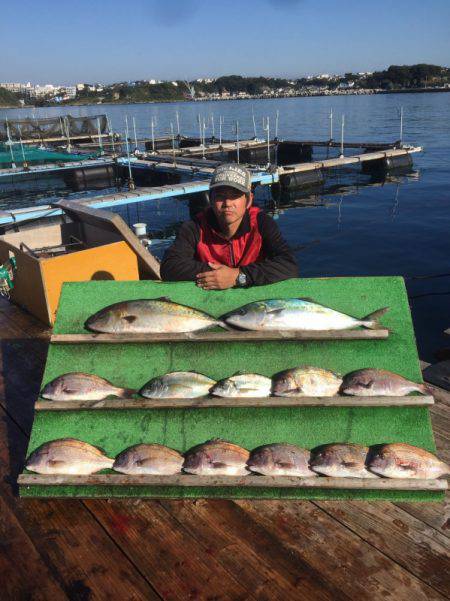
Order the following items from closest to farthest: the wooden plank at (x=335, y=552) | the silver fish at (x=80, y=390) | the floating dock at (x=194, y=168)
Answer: the wooden plank at (x=335, y=552) → the silver fish at (x=80, y=390) → the floating dock at (x=194, y=168)

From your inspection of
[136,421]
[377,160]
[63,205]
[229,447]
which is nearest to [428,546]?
[229,447]

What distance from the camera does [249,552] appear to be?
Result: 9.51 feet

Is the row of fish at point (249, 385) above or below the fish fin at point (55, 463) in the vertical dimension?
above

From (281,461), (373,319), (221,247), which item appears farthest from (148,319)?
(373,319)

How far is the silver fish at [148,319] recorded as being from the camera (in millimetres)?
3930

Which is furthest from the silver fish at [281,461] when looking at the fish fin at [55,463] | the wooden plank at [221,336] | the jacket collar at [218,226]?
the jacket collar at [218,226]

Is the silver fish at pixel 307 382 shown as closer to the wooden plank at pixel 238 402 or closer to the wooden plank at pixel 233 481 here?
the wooden plank at pixel 238 402

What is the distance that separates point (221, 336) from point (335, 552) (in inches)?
70.2

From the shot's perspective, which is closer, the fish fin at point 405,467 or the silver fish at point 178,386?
the fish fin at point 405,467

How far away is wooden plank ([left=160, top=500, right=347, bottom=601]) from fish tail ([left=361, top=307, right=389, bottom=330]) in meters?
1.81

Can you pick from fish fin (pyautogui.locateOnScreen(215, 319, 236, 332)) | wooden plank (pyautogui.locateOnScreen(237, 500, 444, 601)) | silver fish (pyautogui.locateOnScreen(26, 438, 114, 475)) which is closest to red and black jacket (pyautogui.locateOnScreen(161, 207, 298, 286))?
fish fin (pyautogui.locateOnScreen(215, 319, 236, 332))

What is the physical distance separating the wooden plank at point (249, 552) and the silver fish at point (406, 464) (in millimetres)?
854

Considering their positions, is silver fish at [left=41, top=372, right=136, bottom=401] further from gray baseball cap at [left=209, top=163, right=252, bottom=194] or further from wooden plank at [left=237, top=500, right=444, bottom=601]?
gray baseball cap at [left=209, top=163, right=252, bottom=194]

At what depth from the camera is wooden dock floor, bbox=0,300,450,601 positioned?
2.67 metres
